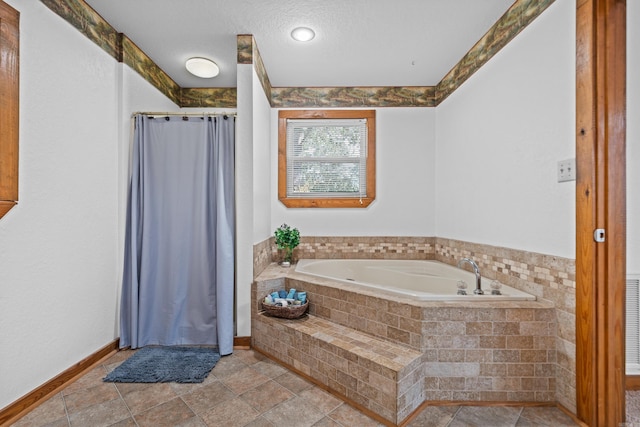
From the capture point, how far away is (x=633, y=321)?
65.2 inches

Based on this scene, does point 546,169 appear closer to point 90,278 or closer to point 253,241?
point 253,241

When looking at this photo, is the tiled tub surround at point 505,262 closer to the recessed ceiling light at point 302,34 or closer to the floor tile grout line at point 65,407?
the floor tile grout line at point 65,407

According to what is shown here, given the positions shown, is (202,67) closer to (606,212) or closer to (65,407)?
(65,407)

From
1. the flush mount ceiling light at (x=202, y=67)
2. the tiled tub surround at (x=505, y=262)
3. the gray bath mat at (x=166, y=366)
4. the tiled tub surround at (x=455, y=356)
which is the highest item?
the flush mount ceiling light at (x=202, y=67)

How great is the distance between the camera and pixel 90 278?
1.92 meters

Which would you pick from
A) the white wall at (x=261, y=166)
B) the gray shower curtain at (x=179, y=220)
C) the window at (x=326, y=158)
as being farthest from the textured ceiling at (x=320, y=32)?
the gray shower curtain at (x=179, y=220)

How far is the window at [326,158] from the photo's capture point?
306 centimetres

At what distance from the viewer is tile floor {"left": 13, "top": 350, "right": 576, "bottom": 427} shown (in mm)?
1446

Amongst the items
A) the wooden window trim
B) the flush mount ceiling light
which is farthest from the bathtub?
the flush mount ceiling light


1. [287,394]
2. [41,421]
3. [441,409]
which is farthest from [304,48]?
[41,421]

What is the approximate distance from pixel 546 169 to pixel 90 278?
2997 millimetres

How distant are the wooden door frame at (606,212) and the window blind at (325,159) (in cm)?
189

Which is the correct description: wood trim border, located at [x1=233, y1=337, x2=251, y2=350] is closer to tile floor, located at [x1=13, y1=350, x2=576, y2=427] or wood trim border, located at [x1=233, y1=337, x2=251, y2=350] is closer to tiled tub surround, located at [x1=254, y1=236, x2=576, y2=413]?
tile floor, located at [x1=13, y1=350, x2=576, y2=427]

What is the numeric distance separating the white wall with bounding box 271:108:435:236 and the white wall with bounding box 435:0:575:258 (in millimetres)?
376
